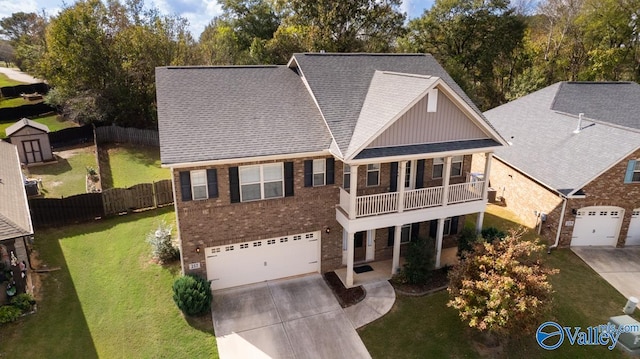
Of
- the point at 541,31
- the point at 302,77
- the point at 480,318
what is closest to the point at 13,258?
the point at 302,77

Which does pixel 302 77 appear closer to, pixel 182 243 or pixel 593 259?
pixel 182 243

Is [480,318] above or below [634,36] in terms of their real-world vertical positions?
below

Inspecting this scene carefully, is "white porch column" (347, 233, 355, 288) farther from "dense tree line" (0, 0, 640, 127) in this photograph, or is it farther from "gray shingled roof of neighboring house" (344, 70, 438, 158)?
"dense tree line" (0, 0, 640, 127)

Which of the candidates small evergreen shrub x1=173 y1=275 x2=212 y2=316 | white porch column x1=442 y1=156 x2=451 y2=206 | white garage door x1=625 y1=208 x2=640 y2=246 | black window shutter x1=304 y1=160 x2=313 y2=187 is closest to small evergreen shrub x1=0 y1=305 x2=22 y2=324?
small evergreen shrub x1=173 y1=275 x2=212 y2=316

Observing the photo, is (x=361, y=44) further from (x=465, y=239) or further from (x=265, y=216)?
(x=265, y=216)

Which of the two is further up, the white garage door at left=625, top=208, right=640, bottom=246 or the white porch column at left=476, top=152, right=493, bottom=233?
the white porch column at left=476, top=152, right=493, bottom=233

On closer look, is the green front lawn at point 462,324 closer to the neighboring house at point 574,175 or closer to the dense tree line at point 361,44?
the neighboring house at point 574,175
